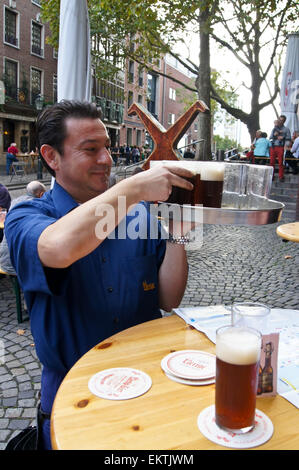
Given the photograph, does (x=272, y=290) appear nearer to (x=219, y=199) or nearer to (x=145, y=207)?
(x=145, y=207)

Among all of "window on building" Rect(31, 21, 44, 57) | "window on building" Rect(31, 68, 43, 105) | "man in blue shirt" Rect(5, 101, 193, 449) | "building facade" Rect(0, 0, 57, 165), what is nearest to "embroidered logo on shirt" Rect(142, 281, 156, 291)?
"man in blue shirt" Rect(5, 101, 193, 449)

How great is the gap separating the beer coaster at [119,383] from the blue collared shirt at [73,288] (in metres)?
0.28

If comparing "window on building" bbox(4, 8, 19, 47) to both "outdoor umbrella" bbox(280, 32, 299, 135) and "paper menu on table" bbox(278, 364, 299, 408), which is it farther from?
"paper menu on table" bbox(278, 364, 299, 408)

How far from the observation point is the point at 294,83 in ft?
37.8

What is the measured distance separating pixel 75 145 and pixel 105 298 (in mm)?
560

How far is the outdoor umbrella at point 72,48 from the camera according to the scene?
11.5 feet

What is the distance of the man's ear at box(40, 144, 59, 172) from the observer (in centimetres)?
150

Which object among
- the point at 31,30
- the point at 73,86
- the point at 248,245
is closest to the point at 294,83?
the point at 248,245

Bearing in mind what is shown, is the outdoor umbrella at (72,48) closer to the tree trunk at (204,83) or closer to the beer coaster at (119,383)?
the beer coaster at (119,383)

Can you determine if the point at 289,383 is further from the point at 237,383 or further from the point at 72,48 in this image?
the point at 72,48

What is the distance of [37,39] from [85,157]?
101 feet

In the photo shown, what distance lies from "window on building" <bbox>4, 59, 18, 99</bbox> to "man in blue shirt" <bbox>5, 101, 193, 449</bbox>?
26189 millimetres

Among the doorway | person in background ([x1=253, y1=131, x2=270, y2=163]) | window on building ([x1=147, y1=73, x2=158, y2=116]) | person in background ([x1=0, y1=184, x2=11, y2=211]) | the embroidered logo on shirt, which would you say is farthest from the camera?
window on building ([x1=147, y1=73, x2=158, y2=116])

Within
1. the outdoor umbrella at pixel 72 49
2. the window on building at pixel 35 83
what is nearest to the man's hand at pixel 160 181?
the outdoor umbrella at pixel 72 49
